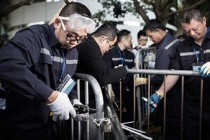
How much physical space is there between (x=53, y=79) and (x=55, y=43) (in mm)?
275

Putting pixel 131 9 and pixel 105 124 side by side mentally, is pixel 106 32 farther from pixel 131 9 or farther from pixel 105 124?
pixel 131 9

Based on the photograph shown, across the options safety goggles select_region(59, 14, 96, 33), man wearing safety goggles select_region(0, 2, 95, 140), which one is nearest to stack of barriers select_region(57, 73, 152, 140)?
man wearing safety goggles select_region(0, 2, 95, 140)

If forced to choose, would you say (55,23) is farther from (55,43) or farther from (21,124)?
(21,124)

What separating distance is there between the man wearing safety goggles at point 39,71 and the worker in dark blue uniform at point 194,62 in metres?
1.47

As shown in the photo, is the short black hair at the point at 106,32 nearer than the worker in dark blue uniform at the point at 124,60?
Yes

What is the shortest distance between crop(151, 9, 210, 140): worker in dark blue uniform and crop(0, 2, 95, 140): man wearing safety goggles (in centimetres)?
147

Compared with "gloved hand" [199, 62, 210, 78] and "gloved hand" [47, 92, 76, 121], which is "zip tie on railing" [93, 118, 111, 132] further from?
"gloved hand" [199, 62, 210, 78]

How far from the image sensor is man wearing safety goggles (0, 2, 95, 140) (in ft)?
6.53

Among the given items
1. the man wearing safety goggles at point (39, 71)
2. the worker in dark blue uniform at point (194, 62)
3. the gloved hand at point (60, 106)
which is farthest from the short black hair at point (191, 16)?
the gloved hand at point (60, 106)

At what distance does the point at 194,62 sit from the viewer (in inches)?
139

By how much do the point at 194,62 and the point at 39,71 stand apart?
1939mm

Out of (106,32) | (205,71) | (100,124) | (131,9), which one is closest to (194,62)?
(205,71)

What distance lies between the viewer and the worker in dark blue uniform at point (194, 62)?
3.49m

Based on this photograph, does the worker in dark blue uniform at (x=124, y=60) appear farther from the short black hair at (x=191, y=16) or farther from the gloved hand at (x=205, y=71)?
the gloved hand at (x=205, y=71)
